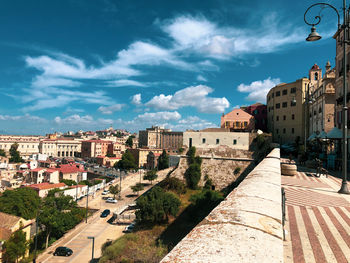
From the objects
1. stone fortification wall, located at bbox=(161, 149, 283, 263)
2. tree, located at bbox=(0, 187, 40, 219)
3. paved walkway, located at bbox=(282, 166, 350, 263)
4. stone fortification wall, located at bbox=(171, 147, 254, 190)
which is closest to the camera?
stone fortification wall, located at bbox=(161, 149, 283, 263)

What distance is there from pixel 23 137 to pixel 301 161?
14267 cm

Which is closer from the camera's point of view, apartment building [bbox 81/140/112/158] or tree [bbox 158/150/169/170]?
tree [bbox 158/150/169/170]

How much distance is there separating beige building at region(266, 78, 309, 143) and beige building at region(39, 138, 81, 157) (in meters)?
104

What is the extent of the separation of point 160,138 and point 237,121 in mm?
85075

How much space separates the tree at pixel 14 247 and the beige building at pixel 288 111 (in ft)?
129

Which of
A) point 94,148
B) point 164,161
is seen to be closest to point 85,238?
point 164,161

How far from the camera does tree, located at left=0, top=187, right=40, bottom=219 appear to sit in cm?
3488

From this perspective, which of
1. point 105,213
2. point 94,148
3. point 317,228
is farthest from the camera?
point 94,148

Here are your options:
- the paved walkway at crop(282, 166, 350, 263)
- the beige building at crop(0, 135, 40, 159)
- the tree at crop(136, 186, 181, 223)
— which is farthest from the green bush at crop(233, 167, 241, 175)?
the beige building at crop(0, 135, 40, 159)

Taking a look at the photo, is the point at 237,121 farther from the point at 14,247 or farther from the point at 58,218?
the point at 14,247

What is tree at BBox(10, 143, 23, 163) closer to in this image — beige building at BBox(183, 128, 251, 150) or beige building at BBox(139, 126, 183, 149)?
beige building at BBox(139, 126, 183, 149)

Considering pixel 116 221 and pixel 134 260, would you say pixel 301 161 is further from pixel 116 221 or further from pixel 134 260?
pixel 116 221

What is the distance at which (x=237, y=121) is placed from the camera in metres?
41.5

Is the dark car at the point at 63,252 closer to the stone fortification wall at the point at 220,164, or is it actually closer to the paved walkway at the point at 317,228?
the stone fortification wall at the point at 220,164
